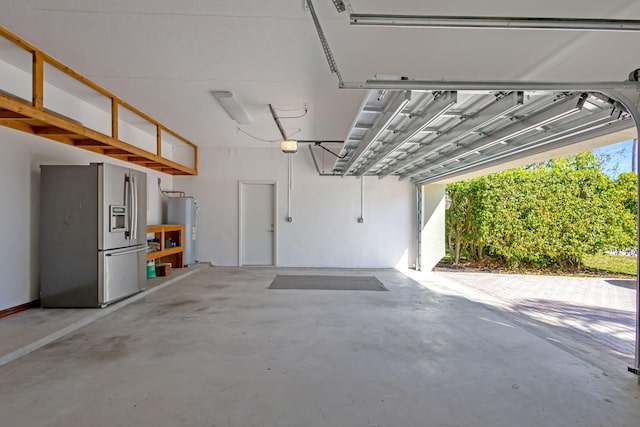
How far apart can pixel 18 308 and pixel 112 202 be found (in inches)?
64.6

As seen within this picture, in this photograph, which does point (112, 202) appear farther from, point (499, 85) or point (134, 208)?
point (499, 85)

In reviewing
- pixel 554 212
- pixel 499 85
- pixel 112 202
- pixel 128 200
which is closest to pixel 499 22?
pixel 499 85

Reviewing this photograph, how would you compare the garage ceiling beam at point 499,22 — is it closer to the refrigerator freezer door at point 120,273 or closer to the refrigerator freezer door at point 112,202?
the refrigerator freezer door at point 112,202

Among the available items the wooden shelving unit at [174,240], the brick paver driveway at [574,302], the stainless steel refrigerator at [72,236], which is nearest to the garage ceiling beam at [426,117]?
the brick paver driveway at [574,302]

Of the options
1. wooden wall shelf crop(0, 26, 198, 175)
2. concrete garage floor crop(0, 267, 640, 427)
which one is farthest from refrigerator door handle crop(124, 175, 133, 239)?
concrete garage floor crop(0, 267, 640, 427)

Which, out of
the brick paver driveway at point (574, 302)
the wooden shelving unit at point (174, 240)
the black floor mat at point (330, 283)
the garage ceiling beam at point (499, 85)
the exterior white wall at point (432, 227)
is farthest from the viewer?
the exterior white wall at point (432, 227)

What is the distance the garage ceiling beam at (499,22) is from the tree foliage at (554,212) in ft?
20.7

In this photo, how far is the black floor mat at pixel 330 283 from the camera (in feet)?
19.7

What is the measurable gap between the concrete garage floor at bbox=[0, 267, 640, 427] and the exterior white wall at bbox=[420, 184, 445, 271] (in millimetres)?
3695

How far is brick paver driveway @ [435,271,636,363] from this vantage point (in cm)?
382

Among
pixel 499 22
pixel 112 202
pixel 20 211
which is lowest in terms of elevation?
pixel 20 211

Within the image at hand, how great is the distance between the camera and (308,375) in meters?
2.68

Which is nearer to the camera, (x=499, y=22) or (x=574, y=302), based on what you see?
(x=499, y=22)

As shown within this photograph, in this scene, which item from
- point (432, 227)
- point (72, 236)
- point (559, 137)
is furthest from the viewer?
point (432, 227)
